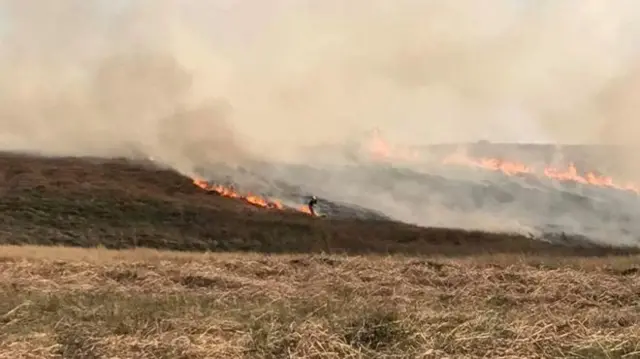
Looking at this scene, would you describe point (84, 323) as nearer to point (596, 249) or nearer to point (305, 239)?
point (305, 239)

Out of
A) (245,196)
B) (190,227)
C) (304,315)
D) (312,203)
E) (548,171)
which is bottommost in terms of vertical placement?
(304,315)

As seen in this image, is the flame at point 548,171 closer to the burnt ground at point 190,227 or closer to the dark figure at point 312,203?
the burnt ground at point 190,227

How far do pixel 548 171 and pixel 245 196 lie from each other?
35006mm

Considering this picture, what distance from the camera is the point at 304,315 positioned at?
1284cm

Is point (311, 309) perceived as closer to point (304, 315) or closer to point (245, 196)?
point (304, 315)

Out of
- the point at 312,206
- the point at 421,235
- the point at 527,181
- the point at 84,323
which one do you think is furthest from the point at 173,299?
the point at 527,181

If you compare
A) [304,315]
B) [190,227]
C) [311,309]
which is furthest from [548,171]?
[304,315]

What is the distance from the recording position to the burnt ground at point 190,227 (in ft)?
163

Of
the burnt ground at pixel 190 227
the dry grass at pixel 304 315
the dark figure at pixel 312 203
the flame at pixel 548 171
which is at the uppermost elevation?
the flame at pixel 548 171

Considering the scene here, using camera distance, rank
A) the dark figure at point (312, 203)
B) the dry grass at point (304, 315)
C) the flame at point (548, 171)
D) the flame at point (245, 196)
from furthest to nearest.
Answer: the flame at point (548, 171)
the flame at point (245, 196)
the dark figure at point (312, 203)
the dry grass at point (304, 315)

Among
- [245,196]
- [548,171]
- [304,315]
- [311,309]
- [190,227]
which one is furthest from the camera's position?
[548,171]

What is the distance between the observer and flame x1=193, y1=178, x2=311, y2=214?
64875 mm

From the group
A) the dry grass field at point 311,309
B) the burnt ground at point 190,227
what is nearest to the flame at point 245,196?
the burnt ground at point 190,227

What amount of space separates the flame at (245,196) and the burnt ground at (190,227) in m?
1.75
